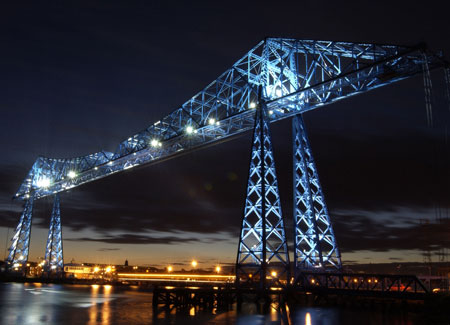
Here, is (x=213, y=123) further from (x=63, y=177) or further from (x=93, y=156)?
(x=63, y=177)

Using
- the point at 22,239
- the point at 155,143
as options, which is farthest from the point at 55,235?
the point at 155,143

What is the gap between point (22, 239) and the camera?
7156 cm

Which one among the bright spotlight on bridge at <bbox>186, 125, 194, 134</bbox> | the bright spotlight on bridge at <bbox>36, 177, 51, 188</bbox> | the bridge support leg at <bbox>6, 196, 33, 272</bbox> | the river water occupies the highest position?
the bright spotlight on bridge at <bbox>36, 177, 51, 188</bbox>

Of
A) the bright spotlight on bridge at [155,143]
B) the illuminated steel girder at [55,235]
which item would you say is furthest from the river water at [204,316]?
the illuminated steel girder at [55,235]

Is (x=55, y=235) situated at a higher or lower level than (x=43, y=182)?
lower

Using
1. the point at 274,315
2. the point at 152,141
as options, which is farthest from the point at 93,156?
the point at 274,315

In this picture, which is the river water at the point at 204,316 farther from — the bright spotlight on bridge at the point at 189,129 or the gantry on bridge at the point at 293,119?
the bright spotlight on bridge at the point at 189,129

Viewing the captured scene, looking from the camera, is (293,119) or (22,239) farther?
(22,239)

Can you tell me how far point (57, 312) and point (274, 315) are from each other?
14133mm

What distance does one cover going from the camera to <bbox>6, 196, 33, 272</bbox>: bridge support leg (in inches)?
2758

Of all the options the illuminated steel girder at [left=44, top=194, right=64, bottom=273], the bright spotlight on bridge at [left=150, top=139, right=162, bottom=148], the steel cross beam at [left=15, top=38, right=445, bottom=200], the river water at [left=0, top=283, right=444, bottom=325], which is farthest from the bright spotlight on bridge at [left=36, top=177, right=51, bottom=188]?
the river water at [left=0, top=283, right=444, bottom=325]

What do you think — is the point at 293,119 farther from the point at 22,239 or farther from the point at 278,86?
the point at 22,239

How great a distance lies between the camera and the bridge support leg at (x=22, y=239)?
70062mm

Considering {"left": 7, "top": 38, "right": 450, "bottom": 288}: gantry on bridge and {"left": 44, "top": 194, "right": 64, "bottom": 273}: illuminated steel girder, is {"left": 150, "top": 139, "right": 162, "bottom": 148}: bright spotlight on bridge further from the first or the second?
{"left": 44, "top": 194, "right": 64, "bottom": 273}: illuminated steel girder
